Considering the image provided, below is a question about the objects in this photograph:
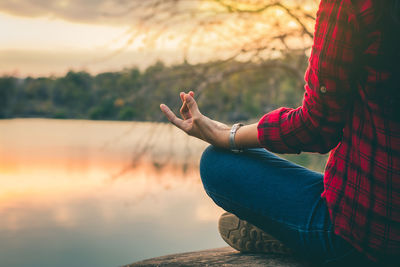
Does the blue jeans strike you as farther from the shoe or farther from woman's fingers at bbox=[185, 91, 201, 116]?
the shoe

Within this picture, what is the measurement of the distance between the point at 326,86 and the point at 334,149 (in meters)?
0.17

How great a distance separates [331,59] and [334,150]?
0.70 feet

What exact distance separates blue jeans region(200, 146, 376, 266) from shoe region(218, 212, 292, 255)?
11.8 inches

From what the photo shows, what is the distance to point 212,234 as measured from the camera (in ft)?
24.7

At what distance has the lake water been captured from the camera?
3188 millimetres

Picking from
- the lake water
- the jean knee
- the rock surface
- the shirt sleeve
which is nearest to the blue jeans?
the jean knee

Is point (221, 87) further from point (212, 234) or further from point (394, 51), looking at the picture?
point (212, 234)

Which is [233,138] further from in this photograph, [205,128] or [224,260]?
[224,260]

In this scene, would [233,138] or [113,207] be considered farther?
[113,207]

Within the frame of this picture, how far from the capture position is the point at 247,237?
1263mm

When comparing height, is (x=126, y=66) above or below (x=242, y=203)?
above

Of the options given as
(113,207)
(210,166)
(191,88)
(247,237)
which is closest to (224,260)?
(247,237)

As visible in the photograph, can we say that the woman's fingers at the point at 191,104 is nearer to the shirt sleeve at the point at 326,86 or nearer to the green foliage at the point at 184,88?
the shirt sleeve at the point at 326,86

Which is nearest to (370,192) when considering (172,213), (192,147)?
(192,147)
